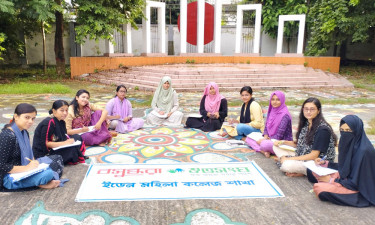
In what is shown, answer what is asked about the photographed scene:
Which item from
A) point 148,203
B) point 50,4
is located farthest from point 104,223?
point 50,4

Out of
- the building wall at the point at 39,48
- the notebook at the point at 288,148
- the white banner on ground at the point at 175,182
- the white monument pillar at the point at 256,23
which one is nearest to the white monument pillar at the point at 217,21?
the white monument pillar at the point at 256,23

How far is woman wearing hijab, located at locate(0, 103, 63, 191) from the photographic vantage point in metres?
2.69

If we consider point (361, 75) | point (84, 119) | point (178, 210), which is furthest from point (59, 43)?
point (361, 75)

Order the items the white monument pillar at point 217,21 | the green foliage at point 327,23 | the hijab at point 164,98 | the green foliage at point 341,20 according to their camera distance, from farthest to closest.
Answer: the white monument pillar at point 217,21 < the green foliage at point 327,23 < the green foliage at point 341,20 < the hijab at point 164,98

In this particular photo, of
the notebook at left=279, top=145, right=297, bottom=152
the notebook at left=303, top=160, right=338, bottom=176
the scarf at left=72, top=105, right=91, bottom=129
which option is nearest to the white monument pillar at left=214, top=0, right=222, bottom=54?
the scarf at left=72, top=105, right=91, bottom=129

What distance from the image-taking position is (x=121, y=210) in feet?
8.78

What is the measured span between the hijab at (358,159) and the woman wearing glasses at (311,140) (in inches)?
17.3

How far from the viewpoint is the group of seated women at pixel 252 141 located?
2.69 metres

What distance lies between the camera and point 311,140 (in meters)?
3.34

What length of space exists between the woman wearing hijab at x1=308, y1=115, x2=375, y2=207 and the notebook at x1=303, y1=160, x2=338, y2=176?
0.19 meters

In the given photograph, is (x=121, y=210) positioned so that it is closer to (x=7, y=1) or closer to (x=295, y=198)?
(x=295, y=198)

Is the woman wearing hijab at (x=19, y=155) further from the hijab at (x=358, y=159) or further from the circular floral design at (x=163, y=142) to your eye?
the hijab at (x=358, y=159)

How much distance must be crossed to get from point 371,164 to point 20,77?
1351 cm

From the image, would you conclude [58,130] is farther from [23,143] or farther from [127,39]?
[127,39]
